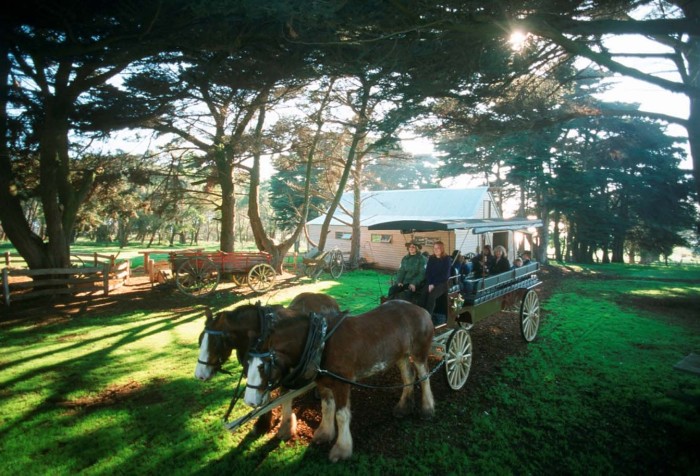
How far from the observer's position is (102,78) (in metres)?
10.3

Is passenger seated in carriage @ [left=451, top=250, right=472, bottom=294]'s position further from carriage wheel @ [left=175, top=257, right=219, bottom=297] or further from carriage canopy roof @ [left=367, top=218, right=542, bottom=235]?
carriage wheel @ [left=175, top=257, right=219, bottom=297]

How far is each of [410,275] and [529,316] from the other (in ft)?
11.9

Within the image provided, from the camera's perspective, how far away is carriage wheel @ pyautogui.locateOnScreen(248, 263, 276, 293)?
44.6ft

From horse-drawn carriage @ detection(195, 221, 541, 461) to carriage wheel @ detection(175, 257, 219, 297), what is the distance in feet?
30.4

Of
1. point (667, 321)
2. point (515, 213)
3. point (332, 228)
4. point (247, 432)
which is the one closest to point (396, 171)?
point (515, 213)

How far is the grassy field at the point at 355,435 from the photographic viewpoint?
12.5 feet

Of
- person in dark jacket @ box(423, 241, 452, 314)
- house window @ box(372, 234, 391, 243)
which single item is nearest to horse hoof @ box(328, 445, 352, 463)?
person in dark jacket @ box(423, 241, 452, 314)

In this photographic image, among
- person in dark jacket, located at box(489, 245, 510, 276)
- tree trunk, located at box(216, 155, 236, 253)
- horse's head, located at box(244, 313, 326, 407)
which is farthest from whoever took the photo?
tree trunk, located at box(216, 155, 236, 253)

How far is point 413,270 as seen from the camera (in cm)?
672

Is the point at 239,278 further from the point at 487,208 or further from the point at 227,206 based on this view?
the point at 487,208

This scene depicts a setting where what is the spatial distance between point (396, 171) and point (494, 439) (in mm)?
44795

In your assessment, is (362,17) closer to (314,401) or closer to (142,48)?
(142,48)

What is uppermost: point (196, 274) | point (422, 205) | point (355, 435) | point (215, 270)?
point (422, 205)

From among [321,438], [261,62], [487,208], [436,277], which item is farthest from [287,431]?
[487,208]
